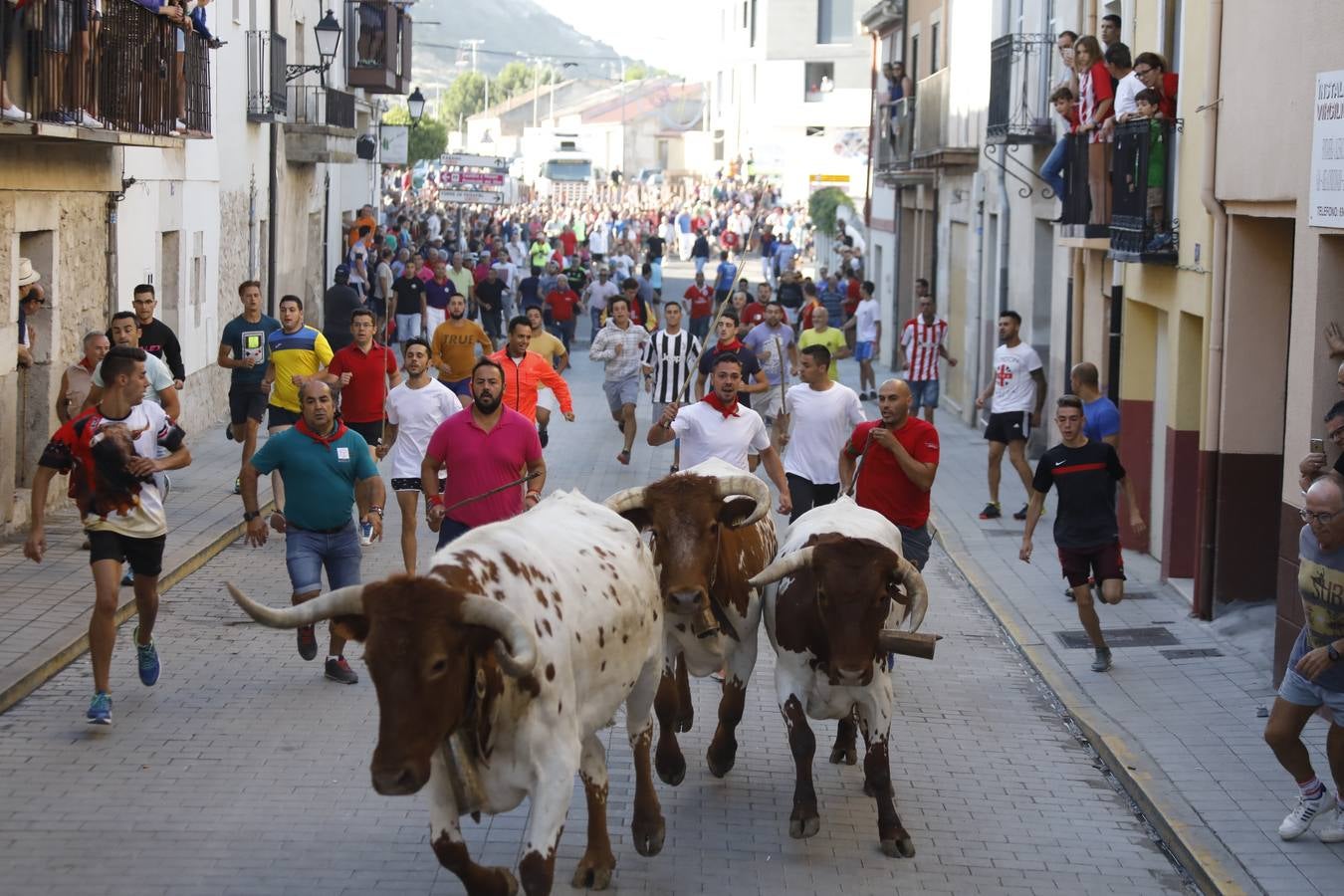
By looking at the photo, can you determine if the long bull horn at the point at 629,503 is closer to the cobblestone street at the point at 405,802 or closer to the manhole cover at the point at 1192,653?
the cobblestone street at the point at 405,802

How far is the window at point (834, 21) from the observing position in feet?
229

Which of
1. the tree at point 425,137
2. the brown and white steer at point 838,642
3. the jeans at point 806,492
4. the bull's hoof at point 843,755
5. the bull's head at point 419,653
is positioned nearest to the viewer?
the bull's head at point 419,653

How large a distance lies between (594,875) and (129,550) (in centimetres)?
356

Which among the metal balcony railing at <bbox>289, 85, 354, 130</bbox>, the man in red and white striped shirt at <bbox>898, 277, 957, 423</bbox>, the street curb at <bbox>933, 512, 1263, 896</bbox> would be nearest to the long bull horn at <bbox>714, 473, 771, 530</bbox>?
the street curb at <bbox>933, 512, 1263, 896</bbox>

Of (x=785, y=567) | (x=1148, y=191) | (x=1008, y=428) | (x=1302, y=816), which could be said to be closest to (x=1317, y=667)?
(x=1302, y=816)

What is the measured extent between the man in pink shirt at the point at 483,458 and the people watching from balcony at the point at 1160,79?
6740 mm

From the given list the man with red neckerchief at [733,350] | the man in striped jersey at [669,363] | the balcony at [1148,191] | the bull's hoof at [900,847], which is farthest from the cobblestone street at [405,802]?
the man in striped jersey at [669,363]

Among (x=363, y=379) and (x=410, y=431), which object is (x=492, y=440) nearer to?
(x=410, y=431)

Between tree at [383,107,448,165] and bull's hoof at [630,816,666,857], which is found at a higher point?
tree at [383,107,448,165]

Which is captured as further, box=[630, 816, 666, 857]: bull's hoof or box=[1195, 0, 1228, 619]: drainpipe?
box=[1195, 0, 1228, 619]: drainpipe

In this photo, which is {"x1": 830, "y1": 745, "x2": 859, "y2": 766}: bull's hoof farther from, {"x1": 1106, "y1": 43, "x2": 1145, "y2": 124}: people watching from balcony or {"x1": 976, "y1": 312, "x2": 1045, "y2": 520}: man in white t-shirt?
{"x1": 1106, "y1": 43, "x2": 1145, "y2": 124}: people watching from balcony

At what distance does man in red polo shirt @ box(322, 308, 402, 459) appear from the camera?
14805mm

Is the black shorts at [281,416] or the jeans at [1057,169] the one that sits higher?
the jeans at [1057,169]

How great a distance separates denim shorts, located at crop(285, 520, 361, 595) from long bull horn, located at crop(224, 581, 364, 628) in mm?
3817
